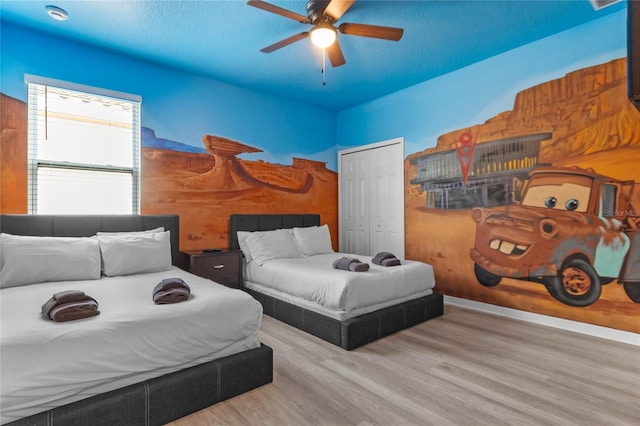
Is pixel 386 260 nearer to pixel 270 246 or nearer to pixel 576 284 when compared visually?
pixel 270 246

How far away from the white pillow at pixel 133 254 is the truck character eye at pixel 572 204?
404 cm

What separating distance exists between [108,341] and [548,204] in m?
3.93

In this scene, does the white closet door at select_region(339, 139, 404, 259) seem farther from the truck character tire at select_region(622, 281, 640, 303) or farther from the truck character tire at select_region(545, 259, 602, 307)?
the truck character tire at select_region(622, 281, 640, 303)

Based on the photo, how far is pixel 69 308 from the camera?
1.71 m

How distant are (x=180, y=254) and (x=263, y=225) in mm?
1184

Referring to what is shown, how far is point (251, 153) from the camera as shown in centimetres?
463

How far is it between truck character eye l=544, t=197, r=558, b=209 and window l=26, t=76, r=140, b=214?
4.47 meters

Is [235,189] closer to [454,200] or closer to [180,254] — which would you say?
[180,254]

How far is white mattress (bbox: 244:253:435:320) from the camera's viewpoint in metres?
2.85

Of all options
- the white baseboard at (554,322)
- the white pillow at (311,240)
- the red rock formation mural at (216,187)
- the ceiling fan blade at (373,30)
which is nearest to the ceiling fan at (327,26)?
the ceiling fan blade at (373,30)

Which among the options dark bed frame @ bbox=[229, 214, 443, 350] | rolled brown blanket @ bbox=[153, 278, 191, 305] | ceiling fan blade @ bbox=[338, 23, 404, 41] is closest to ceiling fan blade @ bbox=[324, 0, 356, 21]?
ceiling fan blade @ bbox=[338, 23, 404, 41]

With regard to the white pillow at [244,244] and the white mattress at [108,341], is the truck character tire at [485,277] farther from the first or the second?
the white mattress at [108,341]

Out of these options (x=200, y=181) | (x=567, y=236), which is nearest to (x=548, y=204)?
(x=567, y=236)

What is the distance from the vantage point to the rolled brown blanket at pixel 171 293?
1.99 m
